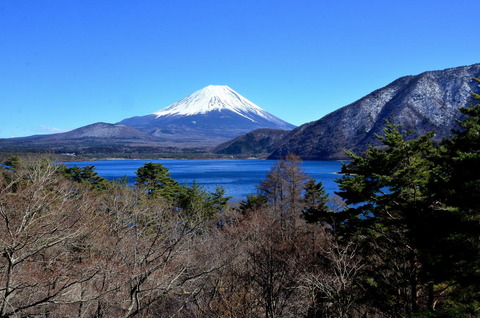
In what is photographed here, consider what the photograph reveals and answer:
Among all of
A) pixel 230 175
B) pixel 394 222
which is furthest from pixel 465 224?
pixel 230 175

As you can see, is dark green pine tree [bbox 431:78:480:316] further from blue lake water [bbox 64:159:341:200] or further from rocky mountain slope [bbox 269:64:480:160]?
rocky mountain slope [bbox 269:64:480:160]

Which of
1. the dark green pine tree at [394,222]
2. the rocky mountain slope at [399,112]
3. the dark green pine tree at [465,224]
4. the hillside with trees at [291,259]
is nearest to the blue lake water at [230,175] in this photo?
the hillside with trees at [291,259]

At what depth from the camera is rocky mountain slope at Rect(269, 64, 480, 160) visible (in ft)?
440

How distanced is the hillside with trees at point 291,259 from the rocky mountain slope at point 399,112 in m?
116

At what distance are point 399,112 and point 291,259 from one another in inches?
5605

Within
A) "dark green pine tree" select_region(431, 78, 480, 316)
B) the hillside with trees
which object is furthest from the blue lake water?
"dark green pine tree" select_region(431, 78, 480, 316)

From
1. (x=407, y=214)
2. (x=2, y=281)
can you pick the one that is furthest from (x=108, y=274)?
(x=407, y=214)

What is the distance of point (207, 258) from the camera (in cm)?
1350

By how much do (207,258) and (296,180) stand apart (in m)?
10.2

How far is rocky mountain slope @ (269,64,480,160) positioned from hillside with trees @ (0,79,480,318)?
381 feet

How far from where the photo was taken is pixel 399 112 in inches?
5502

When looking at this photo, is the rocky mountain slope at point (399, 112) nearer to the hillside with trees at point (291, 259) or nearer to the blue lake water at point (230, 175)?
the blue lake water at point (230, 175)

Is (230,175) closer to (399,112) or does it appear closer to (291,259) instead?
(291,259)

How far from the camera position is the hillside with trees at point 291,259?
6.58 metres
